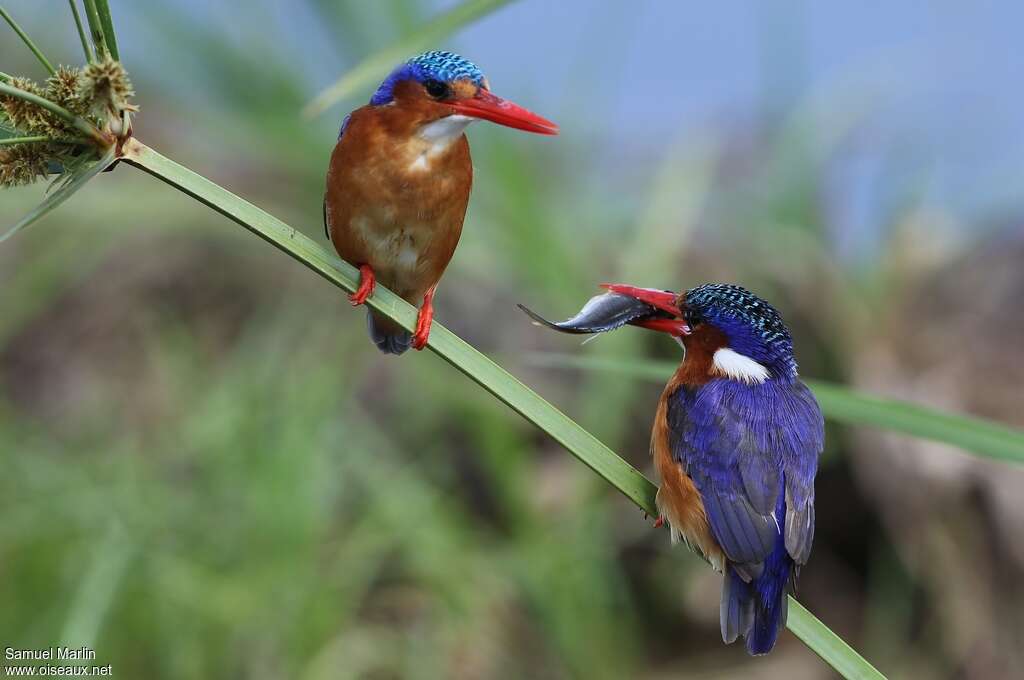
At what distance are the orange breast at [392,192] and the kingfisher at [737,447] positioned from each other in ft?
1.03

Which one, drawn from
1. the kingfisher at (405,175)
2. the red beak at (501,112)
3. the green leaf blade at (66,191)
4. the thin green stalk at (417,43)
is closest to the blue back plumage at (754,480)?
the kingfisher at (405,175)

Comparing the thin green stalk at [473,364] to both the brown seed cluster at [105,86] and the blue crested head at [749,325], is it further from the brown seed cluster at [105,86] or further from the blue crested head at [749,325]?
the blue crested head at [749,325]

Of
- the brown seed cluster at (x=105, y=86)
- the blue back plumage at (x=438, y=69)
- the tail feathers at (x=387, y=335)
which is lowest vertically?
the brown seed cluster at (x=105, y=86)

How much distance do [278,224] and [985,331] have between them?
3978mm

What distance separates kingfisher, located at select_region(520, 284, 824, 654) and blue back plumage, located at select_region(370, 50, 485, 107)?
385mm

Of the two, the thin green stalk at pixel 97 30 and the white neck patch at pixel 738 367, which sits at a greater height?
the white neck patch at pixel 738 367

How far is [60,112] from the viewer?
123 centimetres

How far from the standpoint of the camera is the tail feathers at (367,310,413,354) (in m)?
1.99

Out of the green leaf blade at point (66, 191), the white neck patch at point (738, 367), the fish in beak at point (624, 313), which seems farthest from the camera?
the white neck patch at point (738, 367)

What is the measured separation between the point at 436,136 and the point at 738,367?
0.64 meters

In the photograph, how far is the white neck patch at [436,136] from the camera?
1.69 m

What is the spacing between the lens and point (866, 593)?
13.9ft

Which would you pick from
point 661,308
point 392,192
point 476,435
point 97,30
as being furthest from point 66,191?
point 476,435

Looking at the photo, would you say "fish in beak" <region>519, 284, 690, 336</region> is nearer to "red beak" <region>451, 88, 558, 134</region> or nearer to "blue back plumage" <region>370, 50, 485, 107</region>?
"red beak" <region>451, 88, 558, 134</region>
